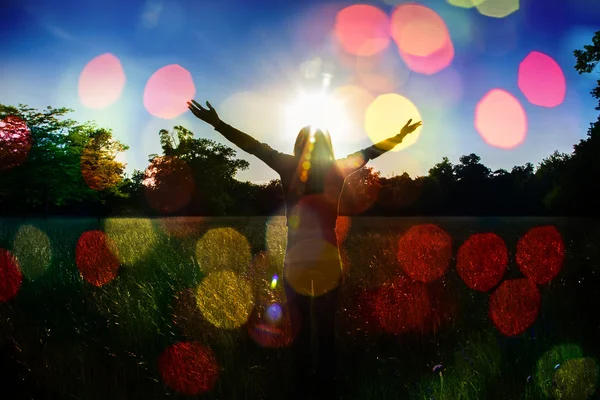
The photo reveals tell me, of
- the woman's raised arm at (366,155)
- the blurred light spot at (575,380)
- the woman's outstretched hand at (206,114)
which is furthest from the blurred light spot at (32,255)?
the blurred light spot at (575,380)

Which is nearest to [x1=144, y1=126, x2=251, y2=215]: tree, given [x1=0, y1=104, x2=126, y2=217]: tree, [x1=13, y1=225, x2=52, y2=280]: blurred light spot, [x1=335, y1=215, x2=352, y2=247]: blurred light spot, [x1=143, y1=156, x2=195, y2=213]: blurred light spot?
[x1=143, y1=156, x2=195, y2=213]: blurred light spot

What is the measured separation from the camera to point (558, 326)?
413 cm

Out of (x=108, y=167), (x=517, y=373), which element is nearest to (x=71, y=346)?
(x=517, y=373)

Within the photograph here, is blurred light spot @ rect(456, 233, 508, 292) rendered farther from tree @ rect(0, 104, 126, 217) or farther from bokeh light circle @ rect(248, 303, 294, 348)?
tree @ rect(0, 104, 126, 217)

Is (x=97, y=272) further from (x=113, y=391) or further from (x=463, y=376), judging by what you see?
(x=463, y=376)

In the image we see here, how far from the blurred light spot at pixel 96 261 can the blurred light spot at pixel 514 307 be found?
209 inches

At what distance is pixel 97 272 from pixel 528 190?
67.3 meters

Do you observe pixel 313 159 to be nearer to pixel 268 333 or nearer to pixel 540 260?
pixel 268 333

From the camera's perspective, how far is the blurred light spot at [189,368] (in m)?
3.21

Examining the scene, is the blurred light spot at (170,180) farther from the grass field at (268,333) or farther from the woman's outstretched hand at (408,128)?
the woman's outstretched hand at (408,128)

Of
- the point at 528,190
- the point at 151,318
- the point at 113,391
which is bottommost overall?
the point at 113,391

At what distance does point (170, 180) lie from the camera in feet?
176

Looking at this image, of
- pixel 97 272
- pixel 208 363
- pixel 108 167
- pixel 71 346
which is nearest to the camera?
pixel 208 363

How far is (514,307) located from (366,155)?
285cm
